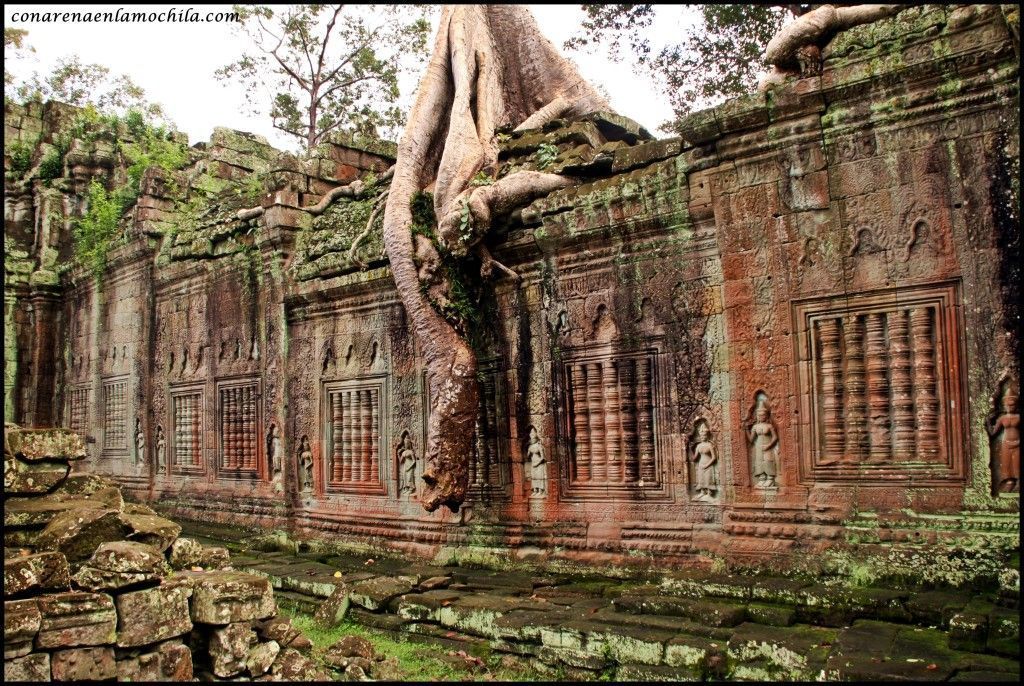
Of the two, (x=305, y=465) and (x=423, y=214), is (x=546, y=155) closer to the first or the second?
(x=423, y=214)

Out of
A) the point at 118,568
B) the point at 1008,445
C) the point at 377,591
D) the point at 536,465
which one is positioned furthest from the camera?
the point at 536,465

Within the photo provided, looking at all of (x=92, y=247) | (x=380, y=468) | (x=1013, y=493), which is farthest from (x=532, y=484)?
(x=92, y=247)

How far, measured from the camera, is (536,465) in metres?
7.18

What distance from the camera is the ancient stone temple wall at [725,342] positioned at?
4.96 metres

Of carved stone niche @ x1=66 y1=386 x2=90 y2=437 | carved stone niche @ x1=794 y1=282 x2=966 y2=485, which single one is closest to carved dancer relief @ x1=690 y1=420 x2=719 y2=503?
carved stone niche @ x1=794 y1=282 x2=966 y2=485

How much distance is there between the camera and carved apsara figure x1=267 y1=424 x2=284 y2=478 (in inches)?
383

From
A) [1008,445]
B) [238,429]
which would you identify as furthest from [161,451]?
[1008,445]

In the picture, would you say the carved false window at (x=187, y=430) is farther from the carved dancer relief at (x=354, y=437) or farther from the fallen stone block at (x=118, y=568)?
the fallen stone block at (x=118, y=568)

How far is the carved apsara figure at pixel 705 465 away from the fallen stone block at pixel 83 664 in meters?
3.90

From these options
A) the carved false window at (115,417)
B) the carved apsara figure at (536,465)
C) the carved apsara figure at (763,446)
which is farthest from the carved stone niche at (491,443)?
the carved false window at (115,417)

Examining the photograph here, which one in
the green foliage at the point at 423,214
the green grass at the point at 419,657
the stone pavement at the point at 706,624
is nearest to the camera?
the stone pavement at the point at 706,624

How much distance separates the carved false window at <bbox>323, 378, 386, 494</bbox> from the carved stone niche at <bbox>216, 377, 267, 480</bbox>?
4.16 ft

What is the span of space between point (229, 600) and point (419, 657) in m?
1.28

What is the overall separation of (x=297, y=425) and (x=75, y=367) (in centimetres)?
683
